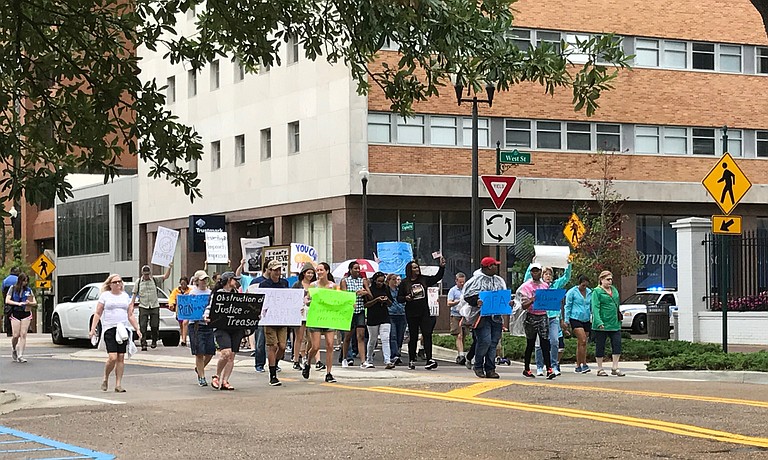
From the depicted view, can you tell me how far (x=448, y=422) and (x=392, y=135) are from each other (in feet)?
96.6

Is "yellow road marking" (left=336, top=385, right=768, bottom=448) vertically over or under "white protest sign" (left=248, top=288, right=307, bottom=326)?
under

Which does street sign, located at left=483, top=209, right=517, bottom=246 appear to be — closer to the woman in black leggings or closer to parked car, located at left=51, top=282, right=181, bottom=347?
the woman in black leggings

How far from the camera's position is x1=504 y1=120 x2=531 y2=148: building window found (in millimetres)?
44500

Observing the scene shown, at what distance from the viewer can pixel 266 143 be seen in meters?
48.3

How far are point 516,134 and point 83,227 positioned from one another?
31.8 metres

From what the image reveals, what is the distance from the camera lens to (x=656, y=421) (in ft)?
43.7

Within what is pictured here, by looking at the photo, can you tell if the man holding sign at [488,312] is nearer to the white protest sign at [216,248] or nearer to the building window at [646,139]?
the white protest sign at [216,248]

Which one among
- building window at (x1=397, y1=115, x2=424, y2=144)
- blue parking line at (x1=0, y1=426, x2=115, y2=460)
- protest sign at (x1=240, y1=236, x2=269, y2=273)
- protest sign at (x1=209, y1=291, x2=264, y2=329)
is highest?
building window at (x1=397, y1=115, x2=424, y2=144)

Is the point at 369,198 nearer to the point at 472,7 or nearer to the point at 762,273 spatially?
the point at 762,273

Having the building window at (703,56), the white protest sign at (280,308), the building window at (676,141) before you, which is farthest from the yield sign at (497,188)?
the building window at (703,56)

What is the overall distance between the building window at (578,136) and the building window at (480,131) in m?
3.20

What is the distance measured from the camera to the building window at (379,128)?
42281mm

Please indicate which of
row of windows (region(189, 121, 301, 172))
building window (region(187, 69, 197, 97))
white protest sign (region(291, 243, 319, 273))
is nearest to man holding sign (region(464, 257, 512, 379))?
white protest sign (region(291, 243, 319, 273))

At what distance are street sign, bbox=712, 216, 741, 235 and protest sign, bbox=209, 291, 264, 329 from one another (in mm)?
8583
